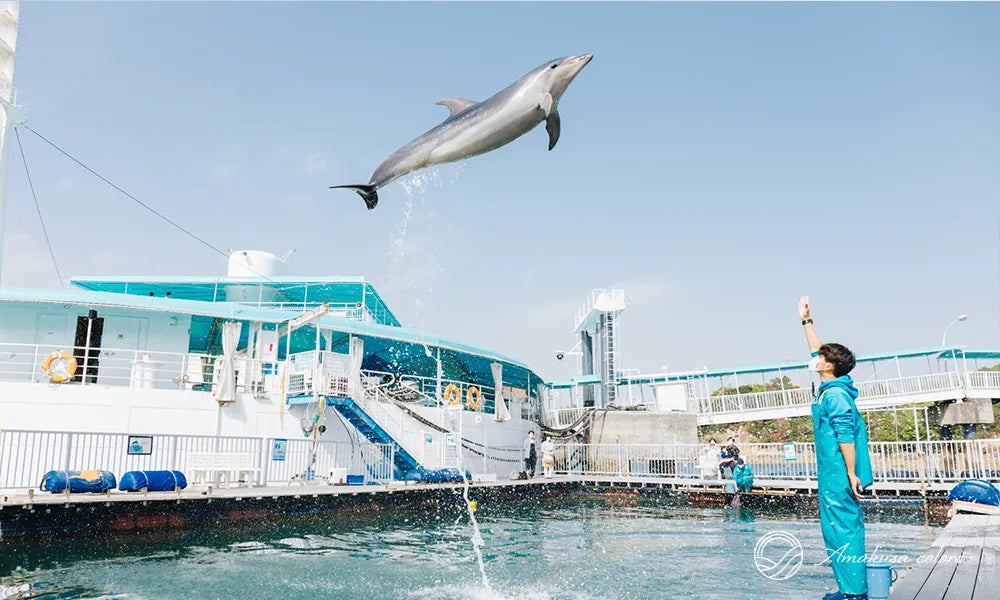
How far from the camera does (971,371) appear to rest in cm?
2834

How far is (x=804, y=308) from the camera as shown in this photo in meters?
5.55

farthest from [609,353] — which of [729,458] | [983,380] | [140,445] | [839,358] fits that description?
[839,358]

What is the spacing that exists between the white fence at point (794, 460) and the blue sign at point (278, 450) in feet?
44.0

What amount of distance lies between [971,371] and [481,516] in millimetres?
23357

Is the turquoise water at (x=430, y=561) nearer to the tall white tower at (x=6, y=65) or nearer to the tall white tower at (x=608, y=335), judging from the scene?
the tall white tower at (x=6, y=65)

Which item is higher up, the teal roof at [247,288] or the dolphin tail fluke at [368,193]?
the teal roof at [247,288]

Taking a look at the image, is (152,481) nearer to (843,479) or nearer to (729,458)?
(843,479)

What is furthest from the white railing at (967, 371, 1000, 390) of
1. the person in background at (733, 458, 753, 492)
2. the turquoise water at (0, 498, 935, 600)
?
the turquoise water at (0, 498, 935, 600)

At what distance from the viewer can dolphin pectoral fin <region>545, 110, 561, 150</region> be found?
6.00 meters

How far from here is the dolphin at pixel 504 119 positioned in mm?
5762

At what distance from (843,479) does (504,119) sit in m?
3.76

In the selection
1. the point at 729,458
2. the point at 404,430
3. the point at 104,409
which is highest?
the point at 104,409

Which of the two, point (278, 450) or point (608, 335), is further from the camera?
point (608, 335)

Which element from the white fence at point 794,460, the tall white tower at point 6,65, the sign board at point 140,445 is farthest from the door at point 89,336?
the white fence at point 794,460
